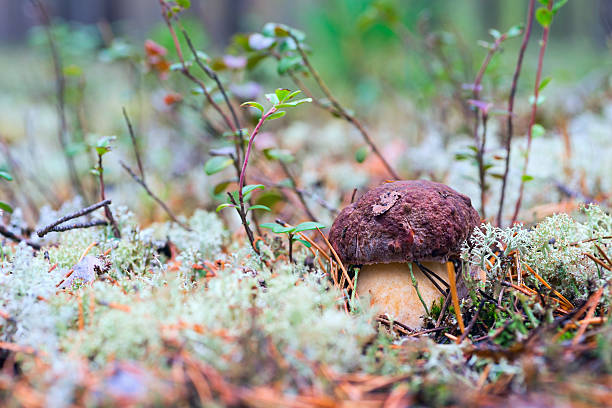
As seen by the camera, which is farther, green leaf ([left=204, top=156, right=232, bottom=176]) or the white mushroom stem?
green leaf ([left=204, top=156, right=232, bottom=176])

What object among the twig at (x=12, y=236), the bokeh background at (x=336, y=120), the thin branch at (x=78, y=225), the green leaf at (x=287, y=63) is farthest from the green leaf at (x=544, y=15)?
the twig at (x=12, y=236)

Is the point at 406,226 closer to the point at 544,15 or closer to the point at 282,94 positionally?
the point at 282,94

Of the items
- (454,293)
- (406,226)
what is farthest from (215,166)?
(454,293)

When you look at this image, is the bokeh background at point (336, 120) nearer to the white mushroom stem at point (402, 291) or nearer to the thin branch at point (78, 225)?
the thin branch at point (78, 225)

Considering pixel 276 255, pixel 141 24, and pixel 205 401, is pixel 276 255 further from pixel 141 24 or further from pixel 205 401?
pixel 141 24

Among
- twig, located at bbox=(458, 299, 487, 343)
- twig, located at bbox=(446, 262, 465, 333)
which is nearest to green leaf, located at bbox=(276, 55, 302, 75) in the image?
twig, located at bbox=(446, 262, 465, 333)

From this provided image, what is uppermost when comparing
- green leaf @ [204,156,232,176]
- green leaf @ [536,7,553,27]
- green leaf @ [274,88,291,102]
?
green leaf @ [536,7,553,27]

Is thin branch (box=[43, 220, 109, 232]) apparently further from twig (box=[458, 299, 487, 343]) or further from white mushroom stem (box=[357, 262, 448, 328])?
twig (box=[458, 299, 487, 343])

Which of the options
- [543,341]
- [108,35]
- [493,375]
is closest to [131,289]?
[493,375]
